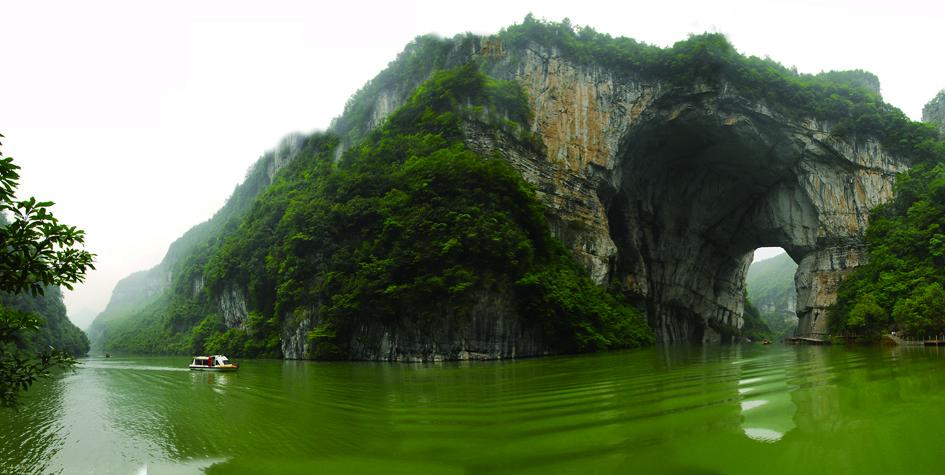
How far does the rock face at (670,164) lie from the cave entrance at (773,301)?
23.0m

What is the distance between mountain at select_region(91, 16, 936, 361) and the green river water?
14.2m

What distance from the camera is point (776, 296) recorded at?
379ft

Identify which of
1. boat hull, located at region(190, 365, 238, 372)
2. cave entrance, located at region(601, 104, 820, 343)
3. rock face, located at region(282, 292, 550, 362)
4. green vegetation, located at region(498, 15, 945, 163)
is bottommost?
boat hull, located at region(190, 365, 238, 372)

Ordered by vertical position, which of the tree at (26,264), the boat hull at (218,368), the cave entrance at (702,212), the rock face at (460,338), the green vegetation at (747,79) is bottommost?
the boat hull at (218,368)

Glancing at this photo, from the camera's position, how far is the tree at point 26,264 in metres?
3.89

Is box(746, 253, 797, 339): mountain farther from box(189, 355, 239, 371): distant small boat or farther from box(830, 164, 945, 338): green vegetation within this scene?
box(189, 355, 239, 371): distant small boat

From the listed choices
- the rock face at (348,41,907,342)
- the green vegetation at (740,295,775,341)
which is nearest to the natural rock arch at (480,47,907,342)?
the rock face at (348,41,907,342)

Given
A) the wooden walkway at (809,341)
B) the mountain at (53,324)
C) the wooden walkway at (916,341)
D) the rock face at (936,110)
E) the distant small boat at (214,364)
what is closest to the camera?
the wooden walkway at (916,341)

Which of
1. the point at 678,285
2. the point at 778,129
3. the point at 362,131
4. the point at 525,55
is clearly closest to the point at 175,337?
the point at 362,131

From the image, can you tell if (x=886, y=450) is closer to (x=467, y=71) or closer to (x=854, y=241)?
(x=467, y=71)

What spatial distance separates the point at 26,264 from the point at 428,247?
2087 centimetres

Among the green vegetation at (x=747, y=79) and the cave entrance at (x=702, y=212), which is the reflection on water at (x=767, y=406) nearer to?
the cave entrance at (x=702, y=212)

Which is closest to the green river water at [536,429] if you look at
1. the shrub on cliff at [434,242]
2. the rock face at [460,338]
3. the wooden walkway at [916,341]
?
the rock face at [460,338]

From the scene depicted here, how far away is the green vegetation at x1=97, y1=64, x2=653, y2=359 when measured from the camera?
80.9 feet
